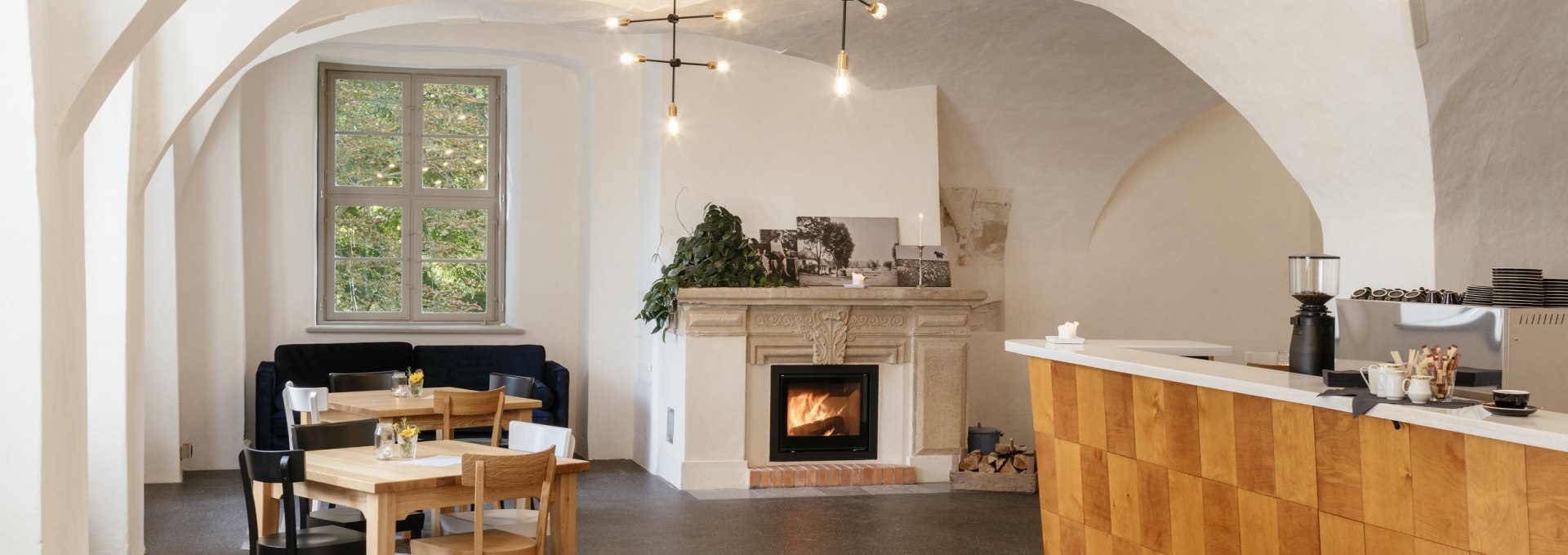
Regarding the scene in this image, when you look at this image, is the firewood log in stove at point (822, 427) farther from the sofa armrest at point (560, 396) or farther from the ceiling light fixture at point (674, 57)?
the ceiling light fixture at point (674, 57)

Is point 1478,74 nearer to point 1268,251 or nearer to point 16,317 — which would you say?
point 16,317

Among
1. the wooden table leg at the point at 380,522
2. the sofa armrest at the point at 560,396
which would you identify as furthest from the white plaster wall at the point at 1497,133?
the sofa armrest at the point at 560,396

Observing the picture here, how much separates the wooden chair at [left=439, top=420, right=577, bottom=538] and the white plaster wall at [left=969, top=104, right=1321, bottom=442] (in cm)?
529

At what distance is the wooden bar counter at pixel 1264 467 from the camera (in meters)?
2.91

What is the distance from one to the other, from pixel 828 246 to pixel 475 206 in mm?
3204

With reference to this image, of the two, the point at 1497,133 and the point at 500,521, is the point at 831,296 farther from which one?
the point at 1497,133

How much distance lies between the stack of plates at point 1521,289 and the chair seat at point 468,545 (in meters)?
3.84

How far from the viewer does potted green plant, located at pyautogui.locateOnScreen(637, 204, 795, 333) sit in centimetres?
836

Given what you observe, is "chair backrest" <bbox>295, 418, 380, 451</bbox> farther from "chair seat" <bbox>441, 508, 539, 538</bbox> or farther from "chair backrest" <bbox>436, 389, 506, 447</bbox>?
"chair backrest" <bbox>436, 389, 506, 447</bbox>

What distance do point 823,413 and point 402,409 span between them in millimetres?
3237

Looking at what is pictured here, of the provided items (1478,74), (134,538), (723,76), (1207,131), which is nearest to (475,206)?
(723,76)

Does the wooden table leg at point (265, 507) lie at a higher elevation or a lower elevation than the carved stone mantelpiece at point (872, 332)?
lower

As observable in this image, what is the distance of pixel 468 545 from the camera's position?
15.0 ft

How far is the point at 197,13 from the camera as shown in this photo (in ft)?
17.9
